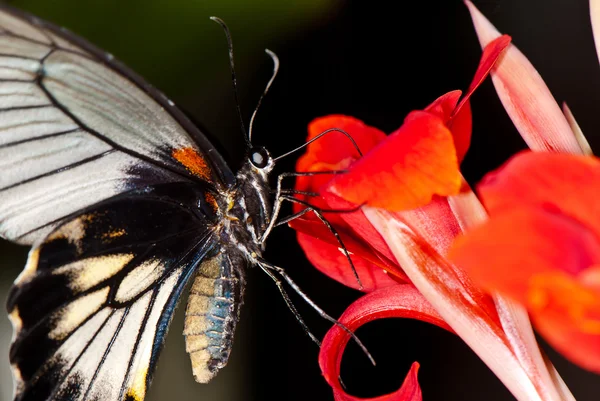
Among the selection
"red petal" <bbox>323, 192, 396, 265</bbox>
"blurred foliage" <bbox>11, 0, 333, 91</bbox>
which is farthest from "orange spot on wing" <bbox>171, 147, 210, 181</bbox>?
"blurred foliage" <bbox>11, 0, 333, 91</bbox>

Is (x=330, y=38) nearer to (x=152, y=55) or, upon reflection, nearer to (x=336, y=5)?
(x=336, y=5)

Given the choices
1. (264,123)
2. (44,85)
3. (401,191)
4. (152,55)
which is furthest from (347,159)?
(264,123)

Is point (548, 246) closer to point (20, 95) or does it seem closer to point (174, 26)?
point (20, 95)

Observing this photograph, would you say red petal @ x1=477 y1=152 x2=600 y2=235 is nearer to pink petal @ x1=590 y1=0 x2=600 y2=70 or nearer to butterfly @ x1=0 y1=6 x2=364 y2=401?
pink petal @ x1=590 y1=0 x2=600 y2=70

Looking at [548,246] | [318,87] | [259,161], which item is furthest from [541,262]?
[318,87]

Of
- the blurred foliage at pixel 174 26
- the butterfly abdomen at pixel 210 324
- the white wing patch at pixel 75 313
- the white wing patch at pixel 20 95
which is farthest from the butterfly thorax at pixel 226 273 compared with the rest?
the blurred foliage at pixel 174 26

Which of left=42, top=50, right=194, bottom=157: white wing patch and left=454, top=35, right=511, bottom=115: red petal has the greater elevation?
left=42, top=50, right=194, bottom=157: white wing patch

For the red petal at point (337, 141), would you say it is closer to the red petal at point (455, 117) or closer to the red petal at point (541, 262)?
the red petal at point (455, 117)
